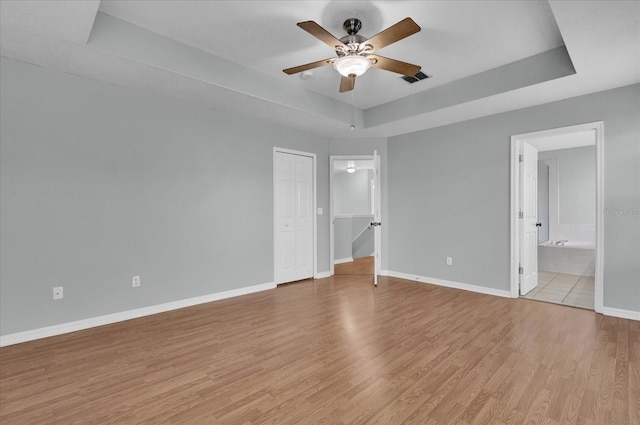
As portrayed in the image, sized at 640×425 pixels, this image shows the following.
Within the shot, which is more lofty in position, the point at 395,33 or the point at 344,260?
the point at 395,33

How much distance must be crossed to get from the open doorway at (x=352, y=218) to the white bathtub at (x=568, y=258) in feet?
10.8

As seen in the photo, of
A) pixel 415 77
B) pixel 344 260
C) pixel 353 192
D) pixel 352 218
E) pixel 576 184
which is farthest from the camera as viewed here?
pixel 353 192

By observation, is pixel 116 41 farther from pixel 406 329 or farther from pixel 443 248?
pixel 443 248

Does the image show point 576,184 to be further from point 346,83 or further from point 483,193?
point 346,83

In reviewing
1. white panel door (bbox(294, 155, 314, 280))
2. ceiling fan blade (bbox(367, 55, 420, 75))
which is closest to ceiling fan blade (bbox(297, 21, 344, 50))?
ceiling fan blade (bbox(367, 55, 420, 75))

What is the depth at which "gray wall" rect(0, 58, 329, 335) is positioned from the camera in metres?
2.98

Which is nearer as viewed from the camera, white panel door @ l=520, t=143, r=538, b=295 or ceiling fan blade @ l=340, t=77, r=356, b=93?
ceiling fan blade @ l=340, t=77, r=356, b=93

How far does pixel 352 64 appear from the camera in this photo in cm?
271

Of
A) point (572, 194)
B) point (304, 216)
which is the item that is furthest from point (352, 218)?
point (572, 194)

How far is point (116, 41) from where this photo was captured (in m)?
2.78

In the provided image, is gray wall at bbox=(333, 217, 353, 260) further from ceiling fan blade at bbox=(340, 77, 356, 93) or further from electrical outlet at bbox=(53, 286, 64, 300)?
electrical outlet at bbox=(53, 286, 64, 300)

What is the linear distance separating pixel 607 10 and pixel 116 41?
150 inches

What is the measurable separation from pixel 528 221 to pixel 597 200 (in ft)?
3.08

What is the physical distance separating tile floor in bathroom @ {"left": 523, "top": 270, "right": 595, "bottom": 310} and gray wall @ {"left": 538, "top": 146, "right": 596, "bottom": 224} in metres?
1.86
